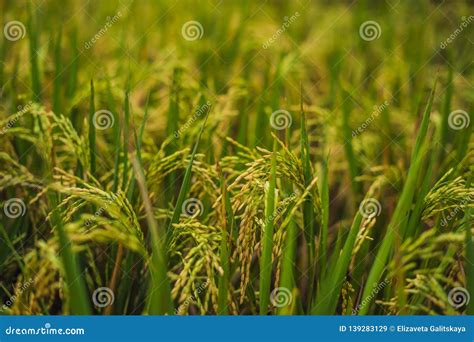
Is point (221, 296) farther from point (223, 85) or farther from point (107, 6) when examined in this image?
point (107, 6)

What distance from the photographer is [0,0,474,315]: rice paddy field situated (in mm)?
1343

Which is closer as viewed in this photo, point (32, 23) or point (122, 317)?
point (122, 317)

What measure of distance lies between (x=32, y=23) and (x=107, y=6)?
47.1 inches

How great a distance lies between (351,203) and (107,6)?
1.74 meters

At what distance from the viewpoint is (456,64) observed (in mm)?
2342

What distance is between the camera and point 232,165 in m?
1.61

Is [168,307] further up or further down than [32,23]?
further down

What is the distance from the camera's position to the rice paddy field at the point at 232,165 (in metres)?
1.34

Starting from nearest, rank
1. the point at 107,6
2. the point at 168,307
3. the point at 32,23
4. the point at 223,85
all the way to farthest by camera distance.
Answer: the point at 168,307 < the point at 32,23 < the point at 223,85 < the point at 107,6

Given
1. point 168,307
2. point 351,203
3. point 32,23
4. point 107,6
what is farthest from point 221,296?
point 107,6

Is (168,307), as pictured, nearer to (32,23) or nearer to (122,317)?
(122,317)

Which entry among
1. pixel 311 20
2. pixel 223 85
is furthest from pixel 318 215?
pixel 311 20

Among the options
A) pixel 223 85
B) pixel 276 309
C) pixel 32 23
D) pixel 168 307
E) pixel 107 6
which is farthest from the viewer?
pixel 107 6

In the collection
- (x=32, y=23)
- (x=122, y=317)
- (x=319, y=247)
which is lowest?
(x=122, y=317)
